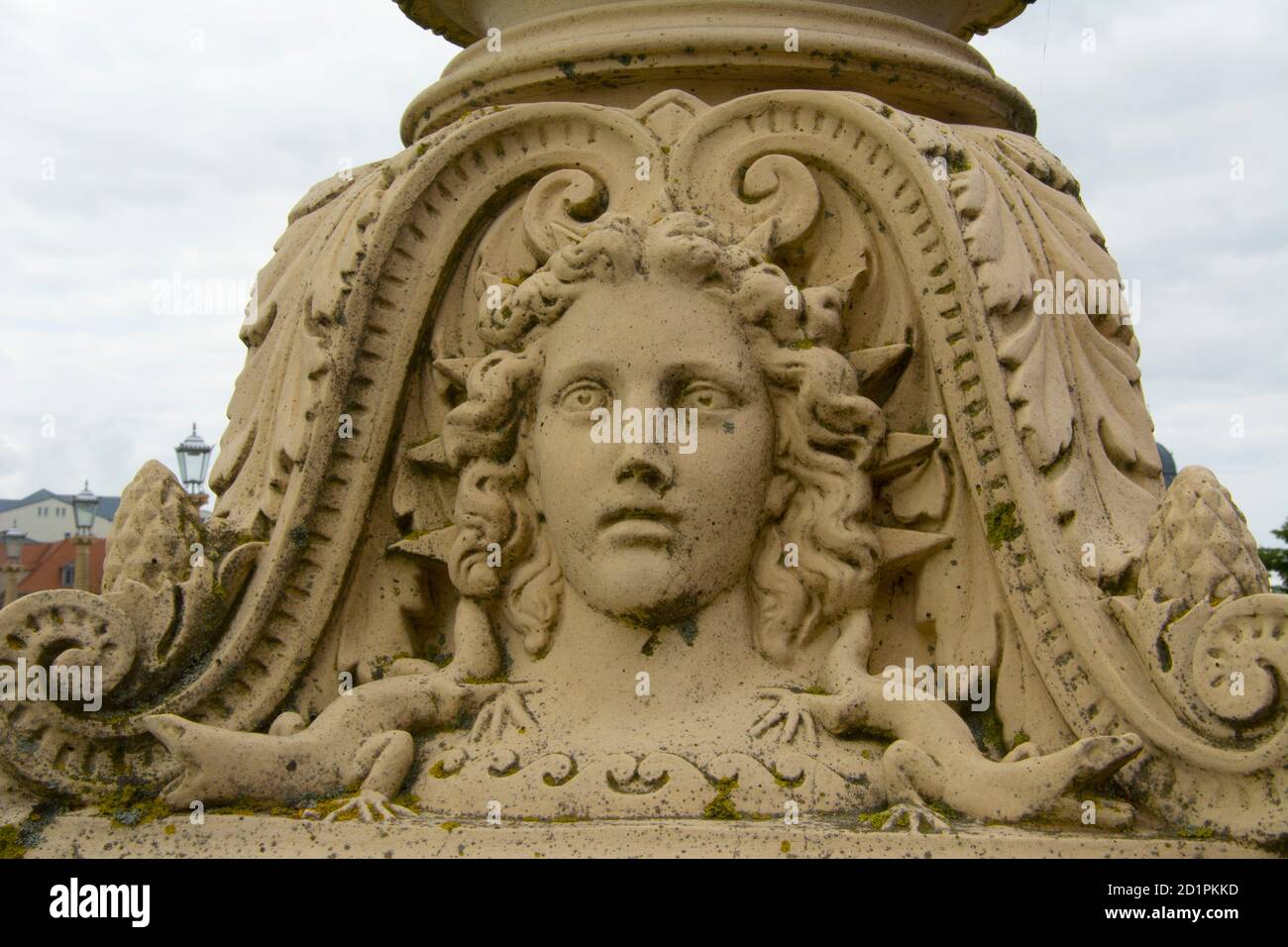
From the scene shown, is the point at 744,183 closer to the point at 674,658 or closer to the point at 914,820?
the point at 674,658

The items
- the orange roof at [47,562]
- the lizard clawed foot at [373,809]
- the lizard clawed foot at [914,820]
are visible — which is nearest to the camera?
the lizard clawed foot at [914,820]

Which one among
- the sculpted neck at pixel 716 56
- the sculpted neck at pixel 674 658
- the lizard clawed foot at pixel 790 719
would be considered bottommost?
the lizard clawed foot at pixel 790 719

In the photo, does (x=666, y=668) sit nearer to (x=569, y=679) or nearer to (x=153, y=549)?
(x=569, y=679)

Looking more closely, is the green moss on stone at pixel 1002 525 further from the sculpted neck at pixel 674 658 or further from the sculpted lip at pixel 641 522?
the sculpted lip at pixel 641 522

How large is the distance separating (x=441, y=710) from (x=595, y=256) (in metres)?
1.22

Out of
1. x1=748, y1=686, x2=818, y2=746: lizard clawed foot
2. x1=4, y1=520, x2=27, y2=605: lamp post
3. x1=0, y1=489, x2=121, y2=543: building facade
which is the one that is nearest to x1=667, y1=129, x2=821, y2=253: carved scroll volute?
x1=748, y1=686, x2=818, y2=746: lizard clawed foot

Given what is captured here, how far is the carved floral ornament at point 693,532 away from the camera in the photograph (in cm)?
317

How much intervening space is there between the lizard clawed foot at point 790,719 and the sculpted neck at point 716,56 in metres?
1.76

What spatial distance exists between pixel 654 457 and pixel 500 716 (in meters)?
A: 0.77

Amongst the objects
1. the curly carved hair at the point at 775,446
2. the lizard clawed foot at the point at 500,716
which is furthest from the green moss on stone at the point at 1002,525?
the lizard clawed foot at the point at 500,716

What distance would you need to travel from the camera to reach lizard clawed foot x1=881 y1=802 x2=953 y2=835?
297cm

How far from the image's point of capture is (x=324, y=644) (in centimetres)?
366

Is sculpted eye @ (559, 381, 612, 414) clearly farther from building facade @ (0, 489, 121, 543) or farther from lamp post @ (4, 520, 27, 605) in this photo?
building facade @ (0, 489, 121, 543)
